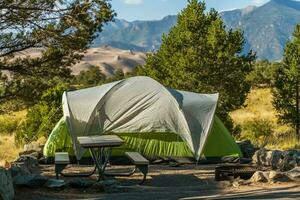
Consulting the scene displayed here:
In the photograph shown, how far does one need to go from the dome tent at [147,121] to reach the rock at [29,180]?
5280mm

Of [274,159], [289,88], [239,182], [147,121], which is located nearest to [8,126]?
[289,88]

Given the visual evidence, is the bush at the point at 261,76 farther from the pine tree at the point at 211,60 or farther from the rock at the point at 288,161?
the rock at the point at 288,161

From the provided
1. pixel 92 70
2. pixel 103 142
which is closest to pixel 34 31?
pixel 103 142

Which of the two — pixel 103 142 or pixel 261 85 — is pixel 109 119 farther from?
pixel 261 85

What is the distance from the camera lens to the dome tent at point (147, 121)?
15.9 m

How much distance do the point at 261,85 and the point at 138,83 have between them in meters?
45.0

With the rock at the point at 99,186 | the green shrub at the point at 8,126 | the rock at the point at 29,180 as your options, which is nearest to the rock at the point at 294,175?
the rock at the point at 99,186

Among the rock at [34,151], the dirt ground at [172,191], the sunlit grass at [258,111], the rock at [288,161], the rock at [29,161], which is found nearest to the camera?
the dirt ground at [172,191]

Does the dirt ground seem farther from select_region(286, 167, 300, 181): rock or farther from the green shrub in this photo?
the green shrub

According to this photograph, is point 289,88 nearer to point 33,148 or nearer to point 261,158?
point 261,158

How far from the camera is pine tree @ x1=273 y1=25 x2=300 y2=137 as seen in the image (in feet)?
87.4

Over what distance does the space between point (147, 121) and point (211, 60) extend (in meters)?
9.76

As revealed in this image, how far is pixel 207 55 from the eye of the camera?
999 inches

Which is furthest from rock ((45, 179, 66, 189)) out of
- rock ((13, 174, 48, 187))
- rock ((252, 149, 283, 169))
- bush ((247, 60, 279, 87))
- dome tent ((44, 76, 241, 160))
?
bush ((247, 60, 279, 87))
